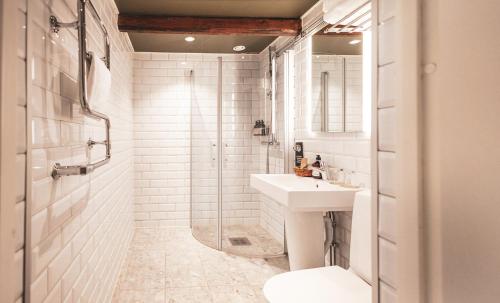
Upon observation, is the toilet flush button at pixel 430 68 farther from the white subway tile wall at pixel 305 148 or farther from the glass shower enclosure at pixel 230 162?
the glass shower enclosure at pixel 230 162

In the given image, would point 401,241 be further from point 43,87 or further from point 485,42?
point 43,87

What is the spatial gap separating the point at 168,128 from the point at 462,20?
4.32 m

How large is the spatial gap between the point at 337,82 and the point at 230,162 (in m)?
1.69

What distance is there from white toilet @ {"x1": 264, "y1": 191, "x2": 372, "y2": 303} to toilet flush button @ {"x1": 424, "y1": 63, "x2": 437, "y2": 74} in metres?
1.20

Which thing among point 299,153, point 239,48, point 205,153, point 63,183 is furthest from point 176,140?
point 63,183

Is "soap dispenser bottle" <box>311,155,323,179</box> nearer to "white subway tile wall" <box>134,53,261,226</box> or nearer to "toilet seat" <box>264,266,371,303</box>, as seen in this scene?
"toilet seat" <box>264,266,371,303</box>

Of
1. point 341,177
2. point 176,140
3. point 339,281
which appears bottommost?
point 339,281

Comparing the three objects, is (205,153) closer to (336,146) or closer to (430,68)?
(336,146)

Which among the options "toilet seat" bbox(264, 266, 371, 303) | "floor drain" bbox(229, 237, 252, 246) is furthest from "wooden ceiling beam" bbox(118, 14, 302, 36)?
"toilet seat" bbox(264, 266, 371, 303)

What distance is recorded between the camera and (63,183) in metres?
1.39

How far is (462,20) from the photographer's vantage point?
1.76ft

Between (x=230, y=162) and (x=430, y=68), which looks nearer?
(x=430, y=68)

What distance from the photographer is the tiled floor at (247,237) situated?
3.67 meters

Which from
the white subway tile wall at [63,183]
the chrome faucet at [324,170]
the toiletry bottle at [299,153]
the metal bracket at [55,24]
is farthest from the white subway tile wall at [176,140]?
the metal bracket at [55,24]
